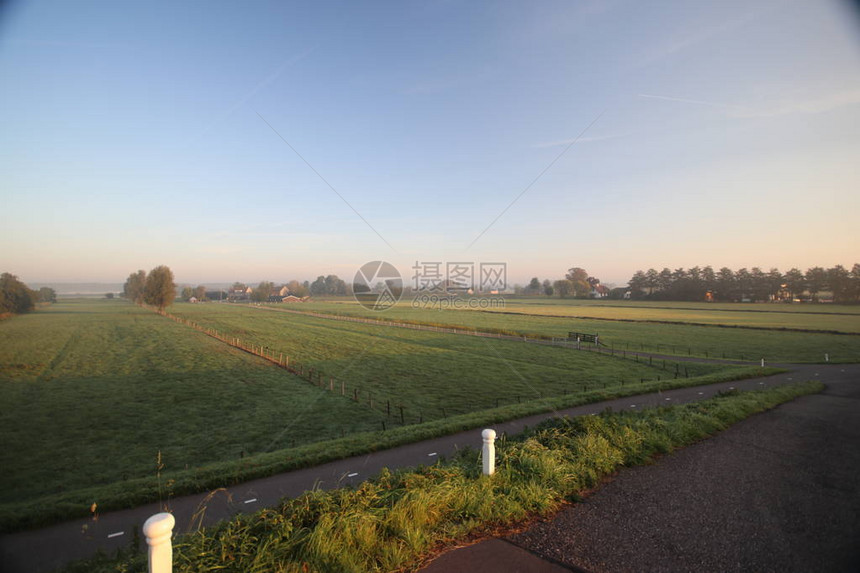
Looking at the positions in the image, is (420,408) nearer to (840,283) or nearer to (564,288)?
(840,283)

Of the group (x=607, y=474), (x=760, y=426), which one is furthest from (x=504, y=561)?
(x=760, y=426)

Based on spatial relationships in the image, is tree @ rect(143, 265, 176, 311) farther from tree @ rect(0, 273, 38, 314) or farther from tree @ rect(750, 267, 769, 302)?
tree @ rect(750, 267, 769, 302)

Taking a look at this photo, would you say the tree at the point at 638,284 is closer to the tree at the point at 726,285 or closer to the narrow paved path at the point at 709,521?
the tree at the point at 726,285

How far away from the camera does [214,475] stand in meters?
8.73

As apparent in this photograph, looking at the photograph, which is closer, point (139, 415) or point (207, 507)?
point (207, 507)

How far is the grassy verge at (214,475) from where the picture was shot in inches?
292

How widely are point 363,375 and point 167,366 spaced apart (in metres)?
14.7

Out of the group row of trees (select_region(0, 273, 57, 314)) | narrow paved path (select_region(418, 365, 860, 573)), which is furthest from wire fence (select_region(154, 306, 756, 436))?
row of trees (select_region(0, 273, 57, 314))

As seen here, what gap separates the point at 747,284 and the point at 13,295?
517 feet

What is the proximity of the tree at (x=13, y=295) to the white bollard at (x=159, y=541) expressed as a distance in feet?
234

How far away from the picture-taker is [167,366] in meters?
26.6

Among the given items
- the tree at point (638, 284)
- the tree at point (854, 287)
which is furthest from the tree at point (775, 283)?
the tree at point (638, 284)

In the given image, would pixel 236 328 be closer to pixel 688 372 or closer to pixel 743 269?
pixel 688 372

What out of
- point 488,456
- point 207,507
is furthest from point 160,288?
point 488,456
